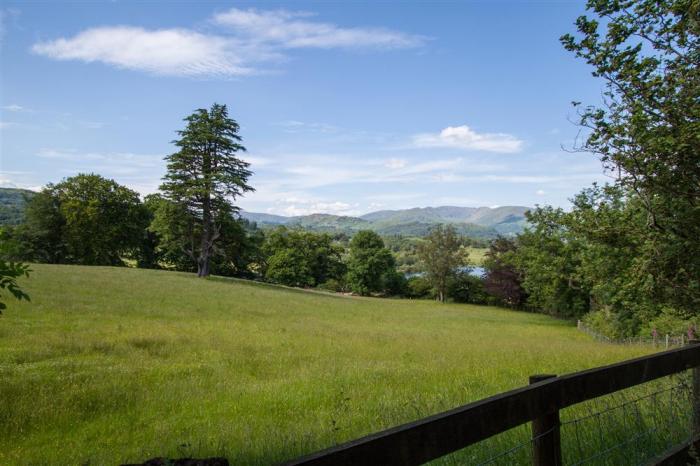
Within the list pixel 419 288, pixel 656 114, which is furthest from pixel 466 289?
pixel 656 114

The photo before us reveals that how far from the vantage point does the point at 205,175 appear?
4959 centimetres


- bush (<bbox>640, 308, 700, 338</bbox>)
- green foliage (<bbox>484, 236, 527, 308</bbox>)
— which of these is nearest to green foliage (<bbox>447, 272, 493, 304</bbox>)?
green foliage (<bbox>484, 236, 527, 308</bbox>)

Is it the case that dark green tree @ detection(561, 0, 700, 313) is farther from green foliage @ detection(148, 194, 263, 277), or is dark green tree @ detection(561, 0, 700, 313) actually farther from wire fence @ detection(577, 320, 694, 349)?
green foliage @ detection(148, 194, 263, 277)

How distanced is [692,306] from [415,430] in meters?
15.5

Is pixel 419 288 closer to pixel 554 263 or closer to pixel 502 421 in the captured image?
pixel 554 263

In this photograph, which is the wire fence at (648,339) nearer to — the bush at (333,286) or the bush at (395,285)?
the bush at (395,285)

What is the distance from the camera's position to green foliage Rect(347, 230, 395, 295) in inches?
3418

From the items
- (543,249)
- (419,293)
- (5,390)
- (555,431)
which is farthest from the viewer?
(419,293)

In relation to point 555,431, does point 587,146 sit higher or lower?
higher

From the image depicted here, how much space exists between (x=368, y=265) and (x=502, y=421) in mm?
83982

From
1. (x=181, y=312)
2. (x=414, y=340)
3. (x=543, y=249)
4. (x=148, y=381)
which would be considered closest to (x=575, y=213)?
(x=414, y=340)

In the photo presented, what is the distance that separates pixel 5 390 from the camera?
992cm

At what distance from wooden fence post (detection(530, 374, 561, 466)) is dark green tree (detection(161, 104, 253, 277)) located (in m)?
48.4

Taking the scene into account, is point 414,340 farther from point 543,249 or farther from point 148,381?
point 543,249
